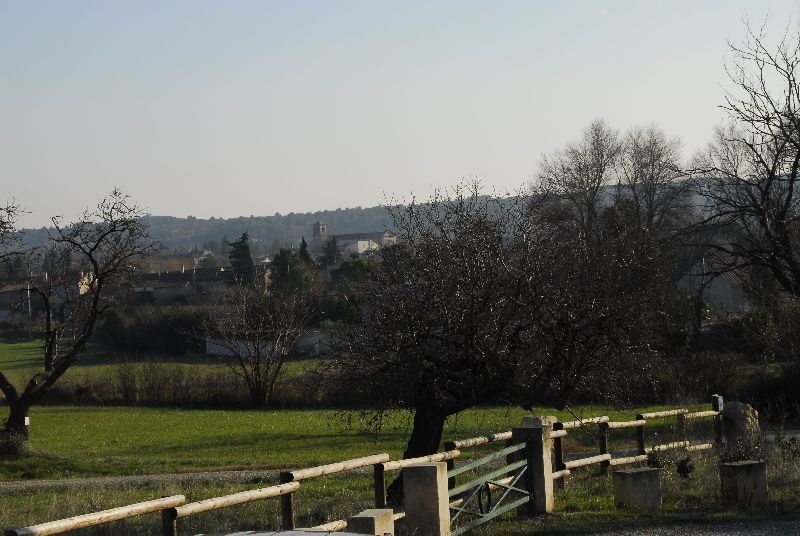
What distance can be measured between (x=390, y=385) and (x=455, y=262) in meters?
2.07

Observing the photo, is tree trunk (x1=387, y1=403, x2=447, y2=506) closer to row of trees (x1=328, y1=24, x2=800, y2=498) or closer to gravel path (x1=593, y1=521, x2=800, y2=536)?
row of trees (x1=328, y1=24, x2=800, y2=498)

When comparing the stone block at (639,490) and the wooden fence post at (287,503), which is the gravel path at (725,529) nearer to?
the stone block at (639,490)

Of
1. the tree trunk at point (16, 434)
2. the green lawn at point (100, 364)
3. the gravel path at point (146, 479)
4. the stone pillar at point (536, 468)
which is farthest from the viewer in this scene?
the green lawn at point (100, 364)

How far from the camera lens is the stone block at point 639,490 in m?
13.5

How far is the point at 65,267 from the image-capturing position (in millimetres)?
32312

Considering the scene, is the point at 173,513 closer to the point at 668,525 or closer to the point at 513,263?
the point at 668,525

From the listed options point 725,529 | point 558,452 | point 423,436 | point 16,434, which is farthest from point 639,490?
point 16,434

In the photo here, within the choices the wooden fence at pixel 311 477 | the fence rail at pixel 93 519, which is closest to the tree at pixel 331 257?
the wooden fence at pixel 311 477

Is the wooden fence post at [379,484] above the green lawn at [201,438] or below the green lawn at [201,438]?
above

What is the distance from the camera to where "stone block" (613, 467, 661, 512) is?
531 inches

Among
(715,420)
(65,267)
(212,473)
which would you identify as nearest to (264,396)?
(65,267)

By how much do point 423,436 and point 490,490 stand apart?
4.15 meters

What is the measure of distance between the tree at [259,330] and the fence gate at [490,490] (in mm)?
38115

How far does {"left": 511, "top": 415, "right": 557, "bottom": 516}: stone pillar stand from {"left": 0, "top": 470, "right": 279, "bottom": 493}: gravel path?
1182 cm
